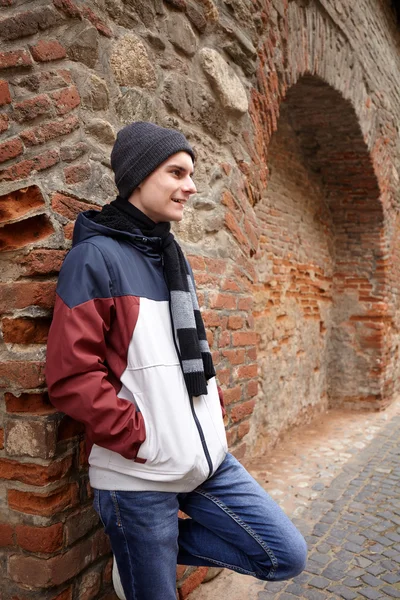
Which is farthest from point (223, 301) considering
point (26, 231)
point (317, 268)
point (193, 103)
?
point (317, 268)

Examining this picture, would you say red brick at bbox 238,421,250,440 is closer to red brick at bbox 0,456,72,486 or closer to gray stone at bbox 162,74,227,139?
red brick at bbox 0,456,72,486

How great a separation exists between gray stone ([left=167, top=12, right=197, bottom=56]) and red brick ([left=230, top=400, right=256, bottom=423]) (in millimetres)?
1888

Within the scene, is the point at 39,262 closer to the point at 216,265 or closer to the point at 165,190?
the point at 165,190

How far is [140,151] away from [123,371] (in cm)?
72

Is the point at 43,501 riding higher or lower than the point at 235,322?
lower

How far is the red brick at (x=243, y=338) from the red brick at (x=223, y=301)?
0.17 metres

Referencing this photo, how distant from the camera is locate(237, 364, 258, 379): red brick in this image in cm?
282

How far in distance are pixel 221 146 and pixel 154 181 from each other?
1197 millimetres

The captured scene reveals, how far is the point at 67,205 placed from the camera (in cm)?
175

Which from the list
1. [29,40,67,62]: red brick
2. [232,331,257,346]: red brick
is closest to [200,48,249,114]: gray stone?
[29,40,67,62]: red brick

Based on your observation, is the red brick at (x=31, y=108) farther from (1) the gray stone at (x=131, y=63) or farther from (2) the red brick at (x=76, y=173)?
(1) the gray stone at (x=131, y=63)

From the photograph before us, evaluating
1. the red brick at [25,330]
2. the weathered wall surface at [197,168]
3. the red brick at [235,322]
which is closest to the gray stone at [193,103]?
the weathered wall surface at [197,168]

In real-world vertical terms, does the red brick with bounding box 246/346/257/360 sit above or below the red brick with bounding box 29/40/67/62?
below

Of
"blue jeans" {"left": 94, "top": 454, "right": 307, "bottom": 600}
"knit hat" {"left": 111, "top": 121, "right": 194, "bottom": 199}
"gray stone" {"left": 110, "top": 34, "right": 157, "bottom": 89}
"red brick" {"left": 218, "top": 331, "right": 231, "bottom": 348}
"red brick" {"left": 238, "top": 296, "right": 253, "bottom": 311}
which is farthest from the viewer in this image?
"red brick" {"left": 238, "top": 296, "right": 253, "bottom": 311}
